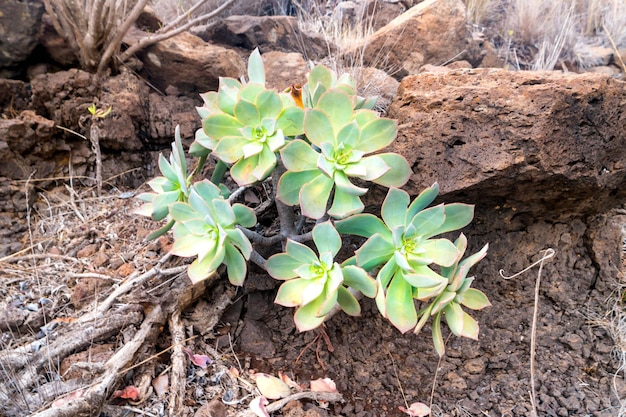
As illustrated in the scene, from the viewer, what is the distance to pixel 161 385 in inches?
60.2

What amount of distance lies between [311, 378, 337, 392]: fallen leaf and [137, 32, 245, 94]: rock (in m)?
1.77

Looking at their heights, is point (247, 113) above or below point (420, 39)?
above

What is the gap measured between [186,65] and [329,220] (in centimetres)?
169

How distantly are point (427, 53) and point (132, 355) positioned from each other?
2732 mm

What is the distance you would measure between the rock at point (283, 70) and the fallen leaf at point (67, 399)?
5.19ft

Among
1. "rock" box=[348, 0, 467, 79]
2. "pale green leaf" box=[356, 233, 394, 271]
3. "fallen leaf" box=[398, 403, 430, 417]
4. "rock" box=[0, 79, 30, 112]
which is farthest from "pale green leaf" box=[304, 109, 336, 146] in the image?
"rock" box=[348, 0, 467, 79]

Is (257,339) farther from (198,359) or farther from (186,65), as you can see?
(186,65)

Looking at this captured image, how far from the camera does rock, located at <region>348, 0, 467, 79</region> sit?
3.12m

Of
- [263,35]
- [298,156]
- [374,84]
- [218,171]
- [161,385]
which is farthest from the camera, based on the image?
[263,35]

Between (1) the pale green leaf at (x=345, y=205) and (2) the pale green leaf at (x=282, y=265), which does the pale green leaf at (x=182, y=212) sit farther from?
(1) the pale green leaf at (x=345, y=205)

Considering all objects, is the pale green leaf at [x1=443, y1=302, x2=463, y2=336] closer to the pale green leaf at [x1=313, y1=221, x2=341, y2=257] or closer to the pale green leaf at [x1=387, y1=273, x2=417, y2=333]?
the pale green leaf at [x1=387, y1=273, x2=417, y2=333]

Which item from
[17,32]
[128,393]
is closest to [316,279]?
[128,393]

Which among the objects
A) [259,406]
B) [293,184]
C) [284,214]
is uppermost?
[293,184]

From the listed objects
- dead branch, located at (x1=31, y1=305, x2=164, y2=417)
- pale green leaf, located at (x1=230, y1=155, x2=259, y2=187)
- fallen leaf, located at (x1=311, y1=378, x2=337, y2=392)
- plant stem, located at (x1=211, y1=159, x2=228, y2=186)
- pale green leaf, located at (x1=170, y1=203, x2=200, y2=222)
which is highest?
pale green leaf, located at (x1=230, y1=155, x2=259, y2=187)
